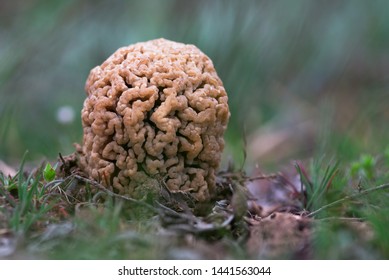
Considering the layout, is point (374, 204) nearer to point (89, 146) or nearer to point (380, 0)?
point (89, 146)

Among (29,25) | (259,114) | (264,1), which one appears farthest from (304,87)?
(29,25)

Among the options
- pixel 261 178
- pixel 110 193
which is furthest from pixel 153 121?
pixel 261 178

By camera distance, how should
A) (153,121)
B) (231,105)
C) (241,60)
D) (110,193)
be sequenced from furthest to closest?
(231,105), (241,60), (153,121), (110,193)

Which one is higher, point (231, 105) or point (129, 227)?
point (231, 105)

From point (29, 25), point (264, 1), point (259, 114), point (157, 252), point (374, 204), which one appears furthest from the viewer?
point (259, 114)

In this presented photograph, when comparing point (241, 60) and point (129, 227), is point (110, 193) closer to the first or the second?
point (129, 227)

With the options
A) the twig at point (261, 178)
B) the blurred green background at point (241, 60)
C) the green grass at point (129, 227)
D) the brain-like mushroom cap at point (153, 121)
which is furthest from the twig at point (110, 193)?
the blurred green background at point (241, 60)

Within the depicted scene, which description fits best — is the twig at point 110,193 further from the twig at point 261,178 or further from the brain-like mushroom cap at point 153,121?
the twig at point 261,178
